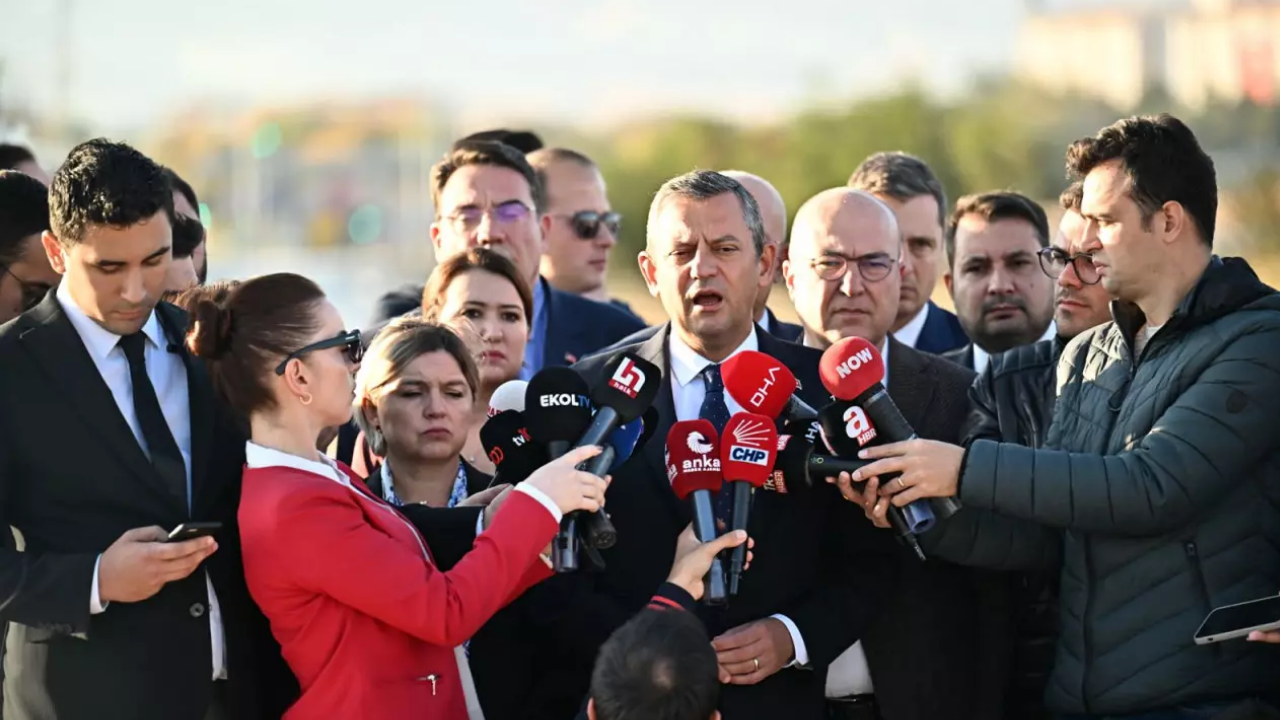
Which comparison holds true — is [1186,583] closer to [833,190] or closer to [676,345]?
[676,345]

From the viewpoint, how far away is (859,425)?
4102 millimetres

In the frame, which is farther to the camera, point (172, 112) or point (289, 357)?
point (172, 112)

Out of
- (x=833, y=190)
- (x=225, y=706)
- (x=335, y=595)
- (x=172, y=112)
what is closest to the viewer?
(x=335, y=595)

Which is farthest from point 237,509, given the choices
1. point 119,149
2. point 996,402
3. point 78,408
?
point 996,402

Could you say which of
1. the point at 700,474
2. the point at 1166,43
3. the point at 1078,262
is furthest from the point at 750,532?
the point at 1166,43

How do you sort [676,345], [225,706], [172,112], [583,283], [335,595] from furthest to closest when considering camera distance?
1. [172,112]
2. [583,283]
3. [676,345]
4. [225,706]
5. [335,595]

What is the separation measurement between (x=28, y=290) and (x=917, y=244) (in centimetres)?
340

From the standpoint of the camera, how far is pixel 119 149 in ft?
14.1

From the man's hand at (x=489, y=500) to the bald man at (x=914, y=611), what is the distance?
1154mm

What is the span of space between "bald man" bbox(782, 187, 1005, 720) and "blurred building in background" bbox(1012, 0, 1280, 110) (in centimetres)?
4024

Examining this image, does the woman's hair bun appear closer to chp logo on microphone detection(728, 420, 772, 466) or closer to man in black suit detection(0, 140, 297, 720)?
man in black suit detection(0, 140, 297, 720)

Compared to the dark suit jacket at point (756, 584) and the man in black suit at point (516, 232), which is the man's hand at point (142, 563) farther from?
the man in black suit at point (516, 232)

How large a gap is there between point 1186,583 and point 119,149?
9.52 ft

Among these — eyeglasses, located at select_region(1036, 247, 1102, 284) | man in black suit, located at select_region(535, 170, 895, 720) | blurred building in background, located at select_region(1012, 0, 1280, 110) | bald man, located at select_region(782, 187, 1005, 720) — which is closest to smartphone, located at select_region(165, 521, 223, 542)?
man in black suit, located at select_region(535, 170, 895, 720)
